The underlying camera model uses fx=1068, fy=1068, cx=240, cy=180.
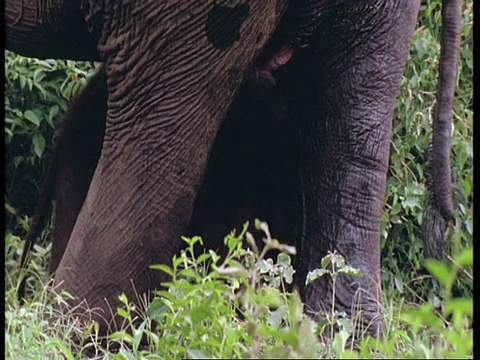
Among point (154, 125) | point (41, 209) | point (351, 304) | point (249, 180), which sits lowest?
point (351, 304)

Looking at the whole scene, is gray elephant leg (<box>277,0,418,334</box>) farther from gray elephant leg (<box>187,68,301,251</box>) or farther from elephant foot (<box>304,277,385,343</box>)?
gray elephant leg (<box>187,68,301,251</box>)

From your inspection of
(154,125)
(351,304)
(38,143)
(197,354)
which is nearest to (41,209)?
(38,143)

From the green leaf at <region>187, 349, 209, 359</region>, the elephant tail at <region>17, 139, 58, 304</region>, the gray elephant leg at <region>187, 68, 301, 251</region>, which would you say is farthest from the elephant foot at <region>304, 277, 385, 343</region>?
the green leaf at <region>187, 349, 209, 359</region>

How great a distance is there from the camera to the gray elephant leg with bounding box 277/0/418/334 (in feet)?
8.34

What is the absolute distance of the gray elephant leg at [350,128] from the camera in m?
2.54

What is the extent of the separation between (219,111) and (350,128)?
1.23 feet

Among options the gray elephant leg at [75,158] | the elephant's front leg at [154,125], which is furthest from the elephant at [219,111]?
the gray elephant leg at [75,158]

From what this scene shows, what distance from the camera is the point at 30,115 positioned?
3.56m

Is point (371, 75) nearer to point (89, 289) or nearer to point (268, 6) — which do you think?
point (268, 6)

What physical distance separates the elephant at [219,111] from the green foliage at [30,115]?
985 mm

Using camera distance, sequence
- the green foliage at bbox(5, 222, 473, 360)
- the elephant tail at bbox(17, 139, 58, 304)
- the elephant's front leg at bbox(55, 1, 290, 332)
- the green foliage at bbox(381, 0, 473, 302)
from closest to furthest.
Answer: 1. the green foliage at bbox(5, 222, 473, 360)
2. the elephant's front leg at bbox(55, 1, 290, 332)
3. the elephant tail at bbox(17, 139, 58, 304)
4. the green foliage at bbox(381, 0, 473, 302)

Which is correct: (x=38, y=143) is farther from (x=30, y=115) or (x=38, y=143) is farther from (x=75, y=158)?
(x=75, y=158)

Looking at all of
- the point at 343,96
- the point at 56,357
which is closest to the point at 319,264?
the point at 343,96

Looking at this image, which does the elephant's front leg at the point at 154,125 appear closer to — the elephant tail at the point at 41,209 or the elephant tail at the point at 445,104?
the elephant tail at the point at 445,104
